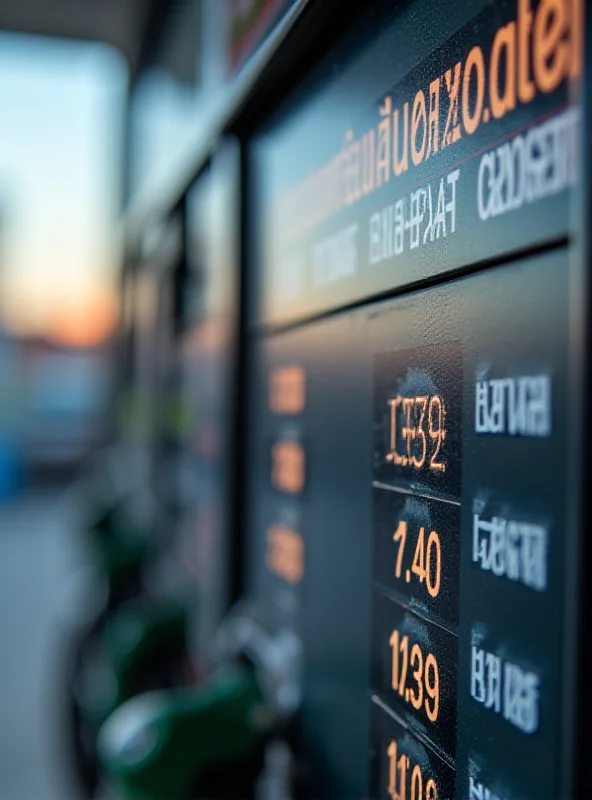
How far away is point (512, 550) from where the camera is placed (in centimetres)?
59

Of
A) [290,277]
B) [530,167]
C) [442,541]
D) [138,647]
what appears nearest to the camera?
[530,167]

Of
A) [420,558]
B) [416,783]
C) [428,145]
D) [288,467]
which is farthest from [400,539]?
[288,467]

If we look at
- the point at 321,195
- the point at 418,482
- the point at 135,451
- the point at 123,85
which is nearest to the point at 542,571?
the point at 418,482

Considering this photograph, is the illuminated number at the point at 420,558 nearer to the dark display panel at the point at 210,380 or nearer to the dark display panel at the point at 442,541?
the dark display panel at the point at 442,541

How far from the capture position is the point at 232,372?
143 centimetres

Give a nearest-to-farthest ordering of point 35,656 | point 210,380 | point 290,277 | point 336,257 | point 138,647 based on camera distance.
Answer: point 336,257, point 290,277, point 138,647, point 210,380, point 35,656

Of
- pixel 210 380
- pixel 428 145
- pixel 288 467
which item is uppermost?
pixel 428 145

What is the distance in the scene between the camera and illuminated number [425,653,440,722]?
0.71 m

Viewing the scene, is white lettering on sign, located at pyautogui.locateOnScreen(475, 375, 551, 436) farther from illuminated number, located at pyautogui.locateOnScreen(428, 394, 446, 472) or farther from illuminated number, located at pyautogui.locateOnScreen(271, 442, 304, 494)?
illuminated number, located at pyautogui.locateOnScreen(271, 442, 304, 494)

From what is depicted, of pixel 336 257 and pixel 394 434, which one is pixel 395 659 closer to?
pixel 394 434

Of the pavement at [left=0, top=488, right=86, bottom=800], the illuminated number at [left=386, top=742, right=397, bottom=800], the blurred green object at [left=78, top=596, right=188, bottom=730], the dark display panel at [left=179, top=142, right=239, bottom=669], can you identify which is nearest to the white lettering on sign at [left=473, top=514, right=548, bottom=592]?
the illuminated number at [left=386, top=742, right=397, bottom=800]

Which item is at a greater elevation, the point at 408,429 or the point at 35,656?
the point at 408,429

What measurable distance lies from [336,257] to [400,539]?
0.31 meters

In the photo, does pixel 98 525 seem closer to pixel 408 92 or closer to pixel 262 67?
pixel 262 67
